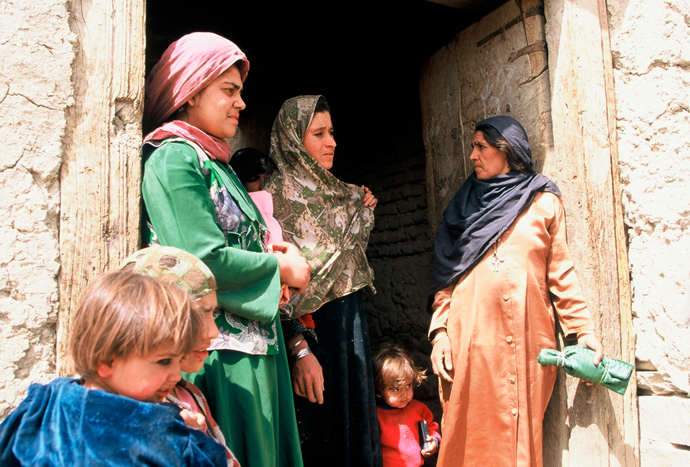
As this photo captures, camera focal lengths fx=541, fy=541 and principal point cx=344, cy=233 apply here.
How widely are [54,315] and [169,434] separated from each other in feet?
2.17

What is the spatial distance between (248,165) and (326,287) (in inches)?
38.3

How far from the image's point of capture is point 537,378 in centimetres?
246

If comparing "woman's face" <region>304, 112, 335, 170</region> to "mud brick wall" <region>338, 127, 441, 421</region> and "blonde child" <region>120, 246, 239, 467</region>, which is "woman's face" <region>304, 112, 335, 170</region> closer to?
"blonde child" <region>120, 246, 239, 467</region>

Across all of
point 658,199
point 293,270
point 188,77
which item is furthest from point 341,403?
point 658,199

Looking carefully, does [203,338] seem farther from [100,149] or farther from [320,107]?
[320,107]

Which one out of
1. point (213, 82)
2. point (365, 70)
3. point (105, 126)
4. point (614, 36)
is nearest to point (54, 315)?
point (105, 126)

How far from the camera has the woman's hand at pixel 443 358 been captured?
2.58 m

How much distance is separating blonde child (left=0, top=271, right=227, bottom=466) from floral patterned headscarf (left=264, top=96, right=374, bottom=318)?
1.17m

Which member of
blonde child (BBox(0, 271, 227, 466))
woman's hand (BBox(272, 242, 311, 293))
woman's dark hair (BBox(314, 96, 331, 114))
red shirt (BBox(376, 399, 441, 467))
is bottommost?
red shirt (BBox(376, 399, 441, 467))

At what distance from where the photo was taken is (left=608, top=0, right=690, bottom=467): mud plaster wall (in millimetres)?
2424

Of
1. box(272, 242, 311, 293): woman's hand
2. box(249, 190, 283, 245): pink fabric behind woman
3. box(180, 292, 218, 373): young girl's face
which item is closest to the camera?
box(180, 292, 218, 373): young girl's face

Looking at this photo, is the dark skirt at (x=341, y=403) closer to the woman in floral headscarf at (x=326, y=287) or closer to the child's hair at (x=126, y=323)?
the woman in floral headscarf at (x=326, y=287)

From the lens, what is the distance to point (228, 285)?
165cm

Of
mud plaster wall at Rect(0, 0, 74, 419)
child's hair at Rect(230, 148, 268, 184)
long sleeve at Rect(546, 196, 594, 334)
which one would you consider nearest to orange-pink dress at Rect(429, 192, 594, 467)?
long sleeve at Rect(546, 196, 594, 334)
